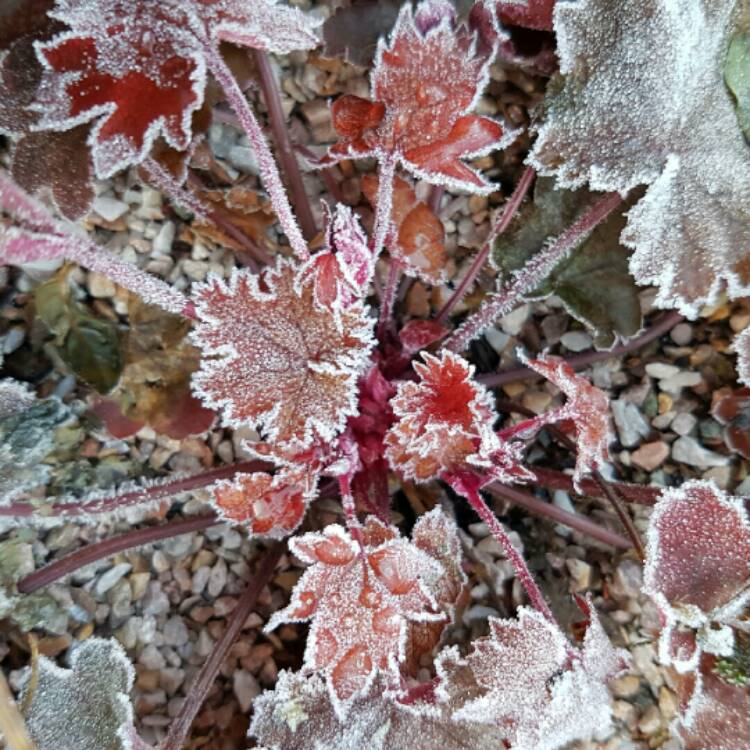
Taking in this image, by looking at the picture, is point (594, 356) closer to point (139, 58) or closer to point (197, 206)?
point (197, 206)

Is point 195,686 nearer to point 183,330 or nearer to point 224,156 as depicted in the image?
point 183,330

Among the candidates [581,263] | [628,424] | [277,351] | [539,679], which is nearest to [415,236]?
[581,263]

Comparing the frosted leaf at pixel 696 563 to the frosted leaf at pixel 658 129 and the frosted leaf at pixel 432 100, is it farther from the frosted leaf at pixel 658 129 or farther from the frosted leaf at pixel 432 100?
the frosted leaf at pixel 432 100

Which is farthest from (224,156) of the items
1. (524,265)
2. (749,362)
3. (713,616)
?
(713,616)

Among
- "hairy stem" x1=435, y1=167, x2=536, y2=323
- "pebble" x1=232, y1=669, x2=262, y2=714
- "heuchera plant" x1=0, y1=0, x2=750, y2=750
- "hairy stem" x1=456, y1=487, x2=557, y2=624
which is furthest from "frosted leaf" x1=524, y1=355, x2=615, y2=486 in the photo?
"pebble" x1=232, y1=669, x2=262, y2=714

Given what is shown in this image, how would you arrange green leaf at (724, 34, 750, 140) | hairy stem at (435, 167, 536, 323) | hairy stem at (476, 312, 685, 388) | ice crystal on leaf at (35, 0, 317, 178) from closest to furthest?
ice crystal on leaf at (35, 0, 317, 178), green leaf at (724, 34, 750, 140), hairy stem at (435, 167, 536, 323), hairy stem at (476, 312, 685, 388)

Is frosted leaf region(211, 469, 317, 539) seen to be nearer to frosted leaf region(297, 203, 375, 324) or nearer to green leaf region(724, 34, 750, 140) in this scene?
frosted leaf region(297, 203, 375, 324)

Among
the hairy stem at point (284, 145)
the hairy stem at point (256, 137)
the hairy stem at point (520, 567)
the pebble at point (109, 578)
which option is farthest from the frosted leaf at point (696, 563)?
the pebble at point (109, 578)
